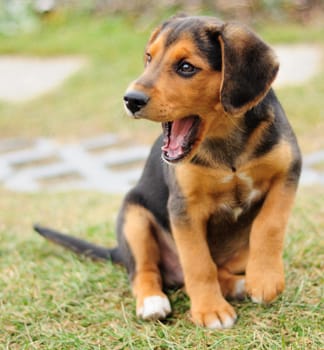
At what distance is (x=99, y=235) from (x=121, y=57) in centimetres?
899

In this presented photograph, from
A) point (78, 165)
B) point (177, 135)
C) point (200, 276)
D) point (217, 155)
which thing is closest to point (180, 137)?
point (177, 135)

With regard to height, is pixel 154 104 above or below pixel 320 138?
above

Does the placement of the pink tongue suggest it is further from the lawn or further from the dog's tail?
the dog's tail

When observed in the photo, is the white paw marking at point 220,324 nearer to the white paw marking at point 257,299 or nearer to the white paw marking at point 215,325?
the white paw marking at point 215,325

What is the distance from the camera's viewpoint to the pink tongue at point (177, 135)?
347 cm

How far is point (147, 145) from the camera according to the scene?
29.8 feet

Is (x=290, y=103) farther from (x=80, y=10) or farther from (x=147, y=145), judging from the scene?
(x=80, y=10)

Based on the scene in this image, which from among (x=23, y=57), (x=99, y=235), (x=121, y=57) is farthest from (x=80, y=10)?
(x=99, y=235)

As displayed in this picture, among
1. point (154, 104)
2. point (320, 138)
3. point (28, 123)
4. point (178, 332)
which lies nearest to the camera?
point (154, 104)

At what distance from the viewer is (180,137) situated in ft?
11.5

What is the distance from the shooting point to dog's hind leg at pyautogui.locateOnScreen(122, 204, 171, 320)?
12.4 ft

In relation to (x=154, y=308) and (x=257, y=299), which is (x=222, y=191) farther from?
(x=154, y=308)

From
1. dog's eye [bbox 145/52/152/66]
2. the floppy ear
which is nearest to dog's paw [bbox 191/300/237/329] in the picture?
the floppy ear

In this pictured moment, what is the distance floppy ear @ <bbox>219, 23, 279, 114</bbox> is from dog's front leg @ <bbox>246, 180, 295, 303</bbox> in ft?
1.78
